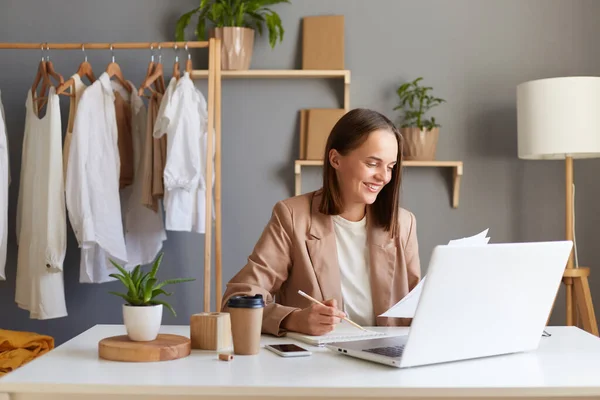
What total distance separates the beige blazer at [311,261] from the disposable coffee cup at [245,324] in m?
0.51

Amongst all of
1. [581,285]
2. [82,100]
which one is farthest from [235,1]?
[581,285]

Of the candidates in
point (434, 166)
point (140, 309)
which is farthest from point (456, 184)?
point (140, 309)

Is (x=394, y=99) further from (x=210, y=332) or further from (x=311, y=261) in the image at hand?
(x=210, y=332)

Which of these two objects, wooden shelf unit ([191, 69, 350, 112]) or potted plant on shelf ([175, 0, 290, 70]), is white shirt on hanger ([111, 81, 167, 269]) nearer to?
wooden shelf unit ([191, 69, 350, 112])

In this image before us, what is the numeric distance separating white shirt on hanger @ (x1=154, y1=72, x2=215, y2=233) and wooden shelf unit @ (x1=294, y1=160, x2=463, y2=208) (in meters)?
0.53

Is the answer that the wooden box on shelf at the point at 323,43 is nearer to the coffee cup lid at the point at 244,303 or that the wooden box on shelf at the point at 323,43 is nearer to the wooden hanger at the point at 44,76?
the wooden hanger at the point at 44,76

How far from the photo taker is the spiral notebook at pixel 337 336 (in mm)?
1590

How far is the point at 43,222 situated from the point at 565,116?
7.50ft

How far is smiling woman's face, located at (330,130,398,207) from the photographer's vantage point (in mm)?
2059

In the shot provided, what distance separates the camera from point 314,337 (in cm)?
163

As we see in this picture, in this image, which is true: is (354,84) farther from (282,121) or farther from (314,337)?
(314,337)

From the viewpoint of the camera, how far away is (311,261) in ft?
6.73

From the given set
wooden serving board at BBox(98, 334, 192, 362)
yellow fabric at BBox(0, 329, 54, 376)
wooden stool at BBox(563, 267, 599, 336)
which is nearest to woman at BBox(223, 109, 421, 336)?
wooden serving board at BBox(98, 334, 192, 362)

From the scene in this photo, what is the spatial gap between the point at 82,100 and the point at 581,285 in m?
2.33
